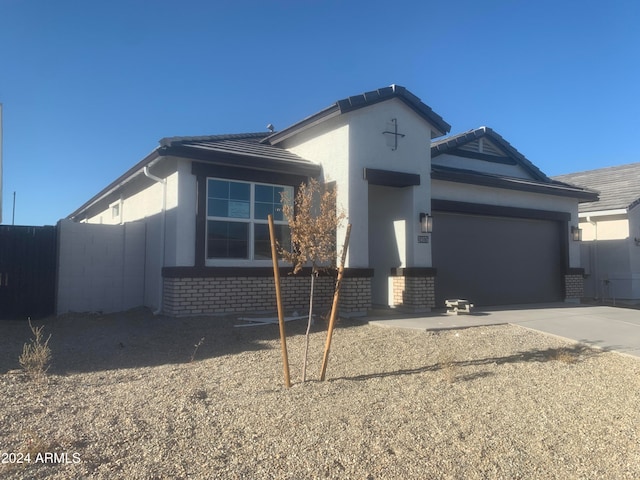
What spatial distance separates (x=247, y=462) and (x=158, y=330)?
537 cm

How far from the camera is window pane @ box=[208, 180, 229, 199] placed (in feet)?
33.3

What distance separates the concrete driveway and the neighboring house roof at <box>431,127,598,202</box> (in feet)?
10.7

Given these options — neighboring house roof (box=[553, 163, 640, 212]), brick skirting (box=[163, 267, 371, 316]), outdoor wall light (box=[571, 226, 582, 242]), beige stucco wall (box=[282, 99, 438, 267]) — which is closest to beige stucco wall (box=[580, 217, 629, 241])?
neighboring house roof (box=[553, 163, 640, 212])

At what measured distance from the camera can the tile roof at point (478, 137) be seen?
13910 millimetres

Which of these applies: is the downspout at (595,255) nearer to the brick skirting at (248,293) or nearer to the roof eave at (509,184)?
the roof eave at (509,184)

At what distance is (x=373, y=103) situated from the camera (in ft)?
36.4

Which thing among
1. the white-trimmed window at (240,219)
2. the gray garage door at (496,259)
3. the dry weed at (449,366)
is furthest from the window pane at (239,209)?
the dry weed at (449,366)

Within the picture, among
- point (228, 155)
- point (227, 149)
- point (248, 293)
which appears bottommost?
point (248, 293)

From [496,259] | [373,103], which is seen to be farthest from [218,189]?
[496,259]


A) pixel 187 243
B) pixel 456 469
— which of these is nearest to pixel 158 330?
pixel 187 243

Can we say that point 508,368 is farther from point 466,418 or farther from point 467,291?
point 467,291

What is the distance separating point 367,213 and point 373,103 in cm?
240

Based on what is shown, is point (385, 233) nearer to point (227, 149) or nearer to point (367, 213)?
point (367, 213)

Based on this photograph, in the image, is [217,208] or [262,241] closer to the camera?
[217,208]
